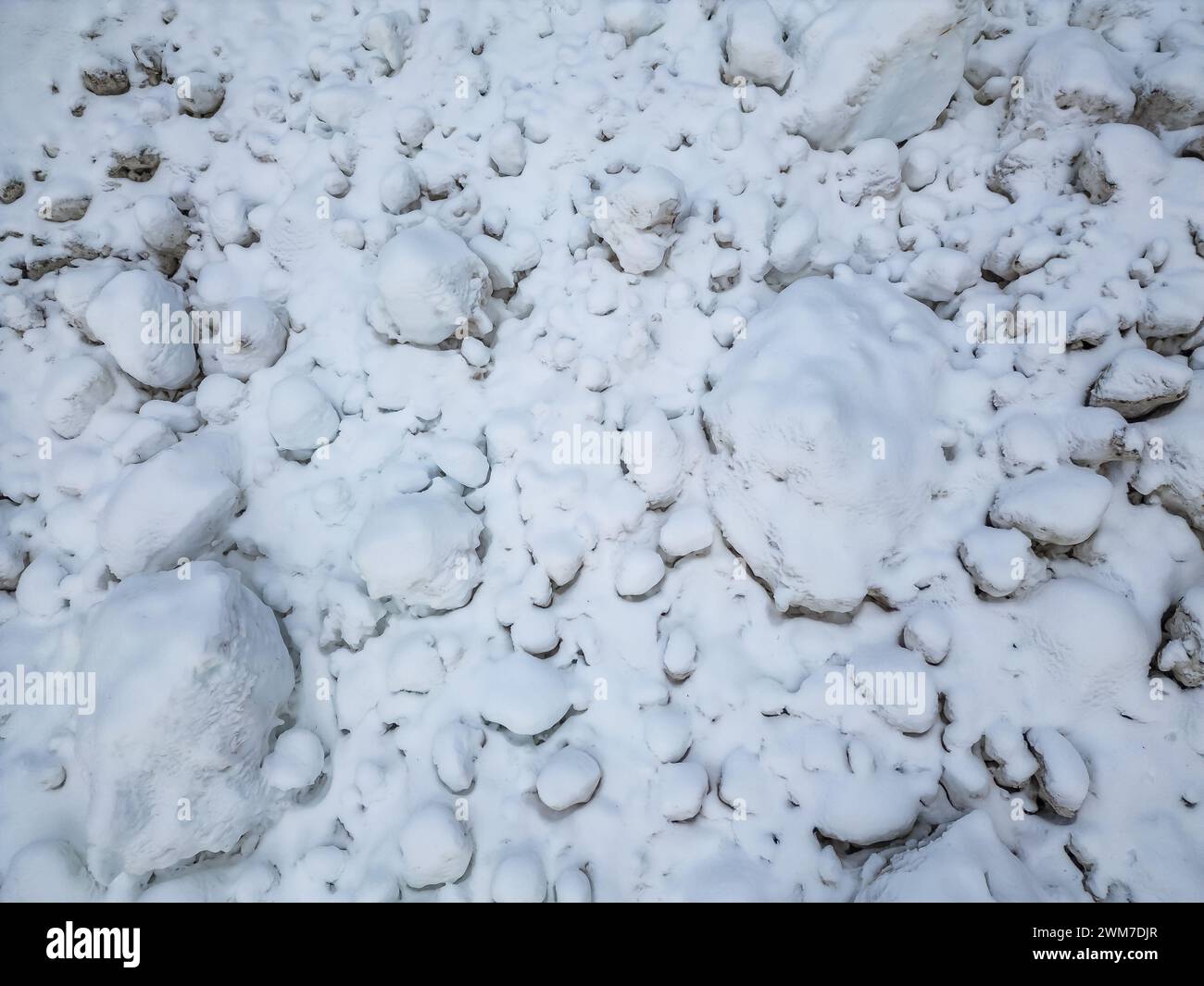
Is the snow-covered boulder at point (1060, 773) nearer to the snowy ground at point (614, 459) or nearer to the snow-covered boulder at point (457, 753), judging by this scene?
the snowy ground at point (614, 459)

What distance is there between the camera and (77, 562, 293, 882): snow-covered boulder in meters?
1.67

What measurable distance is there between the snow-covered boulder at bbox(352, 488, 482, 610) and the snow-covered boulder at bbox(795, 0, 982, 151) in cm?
190

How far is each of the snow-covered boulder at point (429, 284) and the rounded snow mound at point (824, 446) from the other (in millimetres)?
876

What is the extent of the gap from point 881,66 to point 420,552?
7.33 feet

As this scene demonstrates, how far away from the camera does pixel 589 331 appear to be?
227cm

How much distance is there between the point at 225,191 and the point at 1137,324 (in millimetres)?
3250

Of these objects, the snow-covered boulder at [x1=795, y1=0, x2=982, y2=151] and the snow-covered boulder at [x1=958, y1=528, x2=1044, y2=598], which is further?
the snow-covered boulder at [x1=795, y1=0, x2=982, y2=151]

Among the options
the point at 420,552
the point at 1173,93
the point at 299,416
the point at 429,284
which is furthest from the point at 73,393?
the point at 1173,93

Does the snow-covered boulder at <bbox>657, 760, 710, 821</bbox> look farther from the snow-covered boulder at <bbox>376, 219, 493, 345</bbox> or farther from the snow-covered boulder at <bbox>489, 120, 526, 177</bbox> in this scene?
the snow-covered boulder at <bbox>489, 120, 526, 177</bbox>

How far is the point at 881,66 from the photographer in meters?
2.29

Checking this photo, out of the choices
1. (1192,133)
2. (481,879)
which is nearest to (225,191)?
(481,879)

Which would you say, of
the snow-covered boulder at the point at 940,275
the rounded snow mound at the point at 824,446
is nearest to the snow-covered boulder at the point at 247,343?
the rounded snow mound at the point at 824,446

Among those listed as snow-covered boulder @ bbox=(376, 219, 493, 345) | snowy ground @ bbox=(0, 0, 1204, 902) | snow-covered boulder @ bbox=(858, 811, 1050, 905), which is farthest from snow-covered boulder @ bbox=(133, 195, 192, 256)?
snow-covered boulder @ bbox=(858, 811, 1050, 905)
